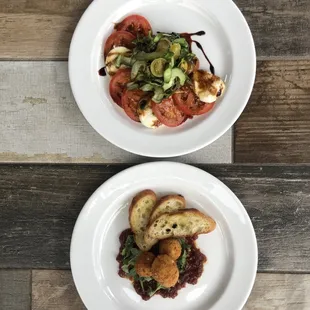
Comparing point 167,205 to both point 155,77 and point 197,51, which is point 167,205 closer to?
point 155,77

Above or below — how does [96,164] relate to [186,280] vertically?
above

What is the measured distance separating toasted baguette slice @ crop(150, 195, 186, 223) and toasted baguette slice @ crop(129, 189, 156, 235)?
0.10ft

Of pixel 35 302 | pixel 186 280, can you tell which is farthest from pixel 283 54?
pixel 35 302

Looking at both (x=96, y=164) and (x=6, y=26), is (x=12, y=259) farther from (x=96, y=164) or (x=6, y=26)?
A: (x=6, y=26)

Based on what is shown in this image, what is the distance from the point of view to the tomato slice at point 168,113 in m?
1.64

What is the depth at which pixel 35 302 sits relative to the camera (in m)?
1.88

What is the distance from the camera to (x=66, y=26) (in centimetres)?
180

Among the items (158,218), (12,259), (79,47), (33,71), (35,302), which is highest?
(79,47)

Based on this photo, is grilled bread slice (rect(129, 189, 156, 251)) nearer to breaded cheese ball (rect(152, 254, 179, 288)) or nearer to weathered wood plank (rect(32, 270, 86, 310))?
breaded cheese ball (rect(152, 254, 179, 288))

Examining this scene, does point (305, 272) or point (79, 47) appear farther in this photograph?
point (305, 272)

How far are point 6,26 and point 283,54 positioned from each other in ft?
3.30

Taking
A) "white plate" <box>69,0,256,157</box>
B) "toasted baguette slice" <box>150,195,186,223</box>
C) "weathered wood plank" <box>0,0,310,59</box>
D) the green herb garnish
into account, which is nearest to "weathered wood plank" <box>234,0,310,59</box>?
"weathered wood plank" <box>0,0,310,59</box>

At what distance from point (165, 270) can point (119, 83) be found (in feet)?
2.10

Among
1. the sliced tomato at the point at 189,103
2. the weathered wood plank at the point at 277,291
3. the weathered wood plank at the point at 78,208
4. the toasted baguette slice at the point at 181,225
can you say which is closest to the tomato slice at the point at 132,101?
the sliced tomato at the point at 189,103
